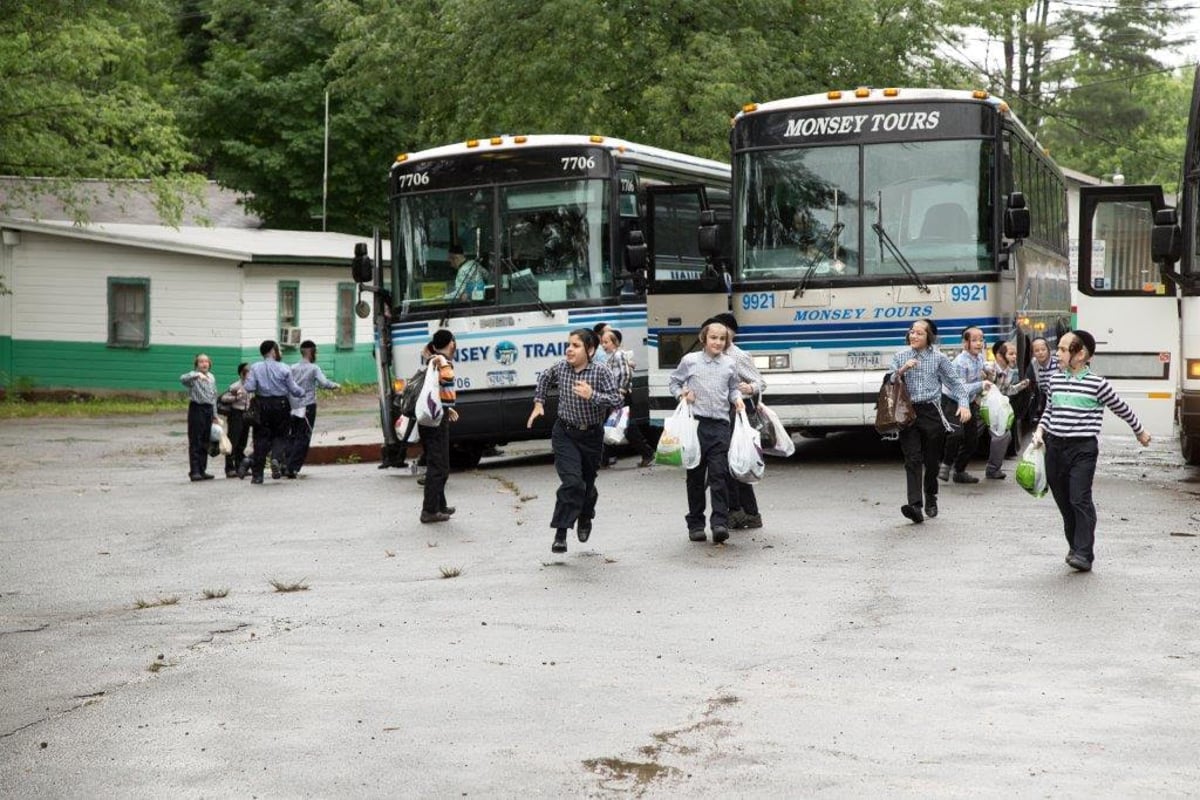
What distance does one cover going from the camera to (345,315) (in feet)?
142

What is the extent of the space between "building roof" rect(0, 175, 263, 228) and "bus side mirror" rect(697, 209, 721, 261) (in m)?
22.3

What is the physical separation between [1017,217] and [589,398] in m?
6.16

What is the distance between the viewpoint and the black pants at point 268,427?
21172mm

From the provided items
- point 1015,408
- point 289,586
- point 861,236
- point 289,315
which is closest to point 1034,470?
point 289,586

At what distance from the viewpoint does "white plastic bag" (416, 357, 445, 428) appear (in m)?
15.4

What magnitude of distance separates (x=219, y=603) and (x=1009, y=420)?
8.53 m

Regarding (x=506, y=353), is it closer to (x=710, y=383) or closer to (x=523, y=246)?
(x=523, y=246)

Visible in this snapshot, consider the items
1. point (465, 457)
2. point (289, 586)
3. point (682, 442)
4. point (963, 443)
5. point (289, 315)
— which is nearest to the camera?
point (289, 586)

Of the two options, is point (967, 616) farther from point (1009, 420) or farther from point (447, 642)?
point (1009, 420)

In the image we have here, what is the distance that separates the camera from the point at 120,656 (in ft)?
31.6

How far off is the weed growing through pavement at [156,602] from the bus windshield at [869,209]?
8.61 metres

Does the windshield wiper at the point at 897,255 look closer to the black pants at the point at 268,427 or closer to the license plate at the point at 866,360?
the license plate at the point at 866,360

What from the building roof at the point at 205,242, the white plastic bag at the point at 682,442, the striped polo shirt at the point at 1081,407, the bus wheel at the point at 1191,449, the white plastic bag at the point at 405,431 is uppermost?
the building roof at the point at 205,242

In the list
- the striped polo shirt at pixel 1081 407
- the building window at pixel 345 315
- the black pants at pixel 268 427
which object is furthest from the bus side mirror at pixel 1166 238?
the building window at pixel 345 315
